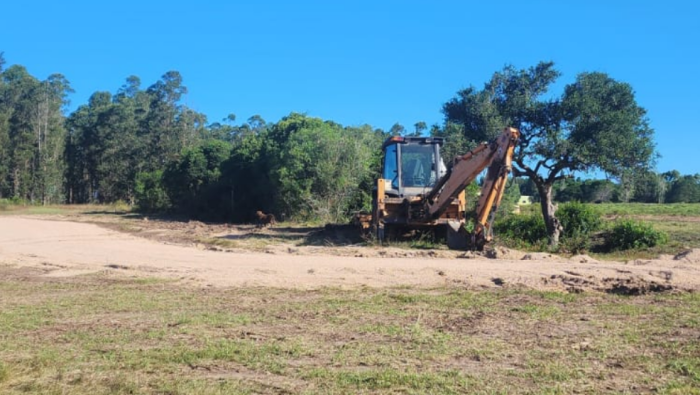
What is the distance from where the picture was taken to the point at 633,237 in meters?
16.8

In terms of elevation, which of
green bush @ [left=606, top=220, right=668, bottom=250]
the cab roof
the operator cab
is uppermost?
the cab roof

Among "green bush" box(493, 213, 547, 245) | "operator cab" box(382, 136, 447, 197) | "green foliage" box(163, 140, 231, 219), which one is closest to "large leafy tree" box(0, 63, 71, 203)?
"green foliage" box(163, 140, 231, 219)

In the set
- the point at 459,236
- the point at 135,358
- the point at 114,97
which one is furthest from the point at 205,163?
the point at 114,97

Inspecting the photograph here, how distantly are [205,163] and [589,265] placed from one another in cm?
3830

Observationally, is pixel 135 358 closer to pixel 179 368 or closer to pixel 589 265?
pixel 179 368

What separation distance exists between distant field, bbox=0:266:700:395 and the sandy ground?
35.7 inches

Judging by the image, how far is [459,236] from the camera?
16.2 metres

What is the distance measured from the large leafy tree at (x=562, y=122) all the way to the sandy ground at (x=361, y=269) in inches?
236

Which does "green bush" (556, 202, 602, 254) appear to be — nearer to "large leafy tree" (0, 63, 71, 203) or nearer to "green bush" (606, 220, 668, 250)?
"green bush" (606, 220, 668, 250)

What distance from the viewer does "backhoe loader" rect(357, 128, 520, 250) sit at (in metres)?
15.0

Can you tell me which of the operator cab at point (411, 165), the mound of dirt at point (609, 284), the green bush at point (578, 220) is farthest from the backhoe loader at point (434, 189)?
the mound of dirt at point (609, 284)

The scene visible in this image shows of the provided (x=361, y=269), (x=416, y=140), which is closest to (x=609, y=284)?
(x=361, y=269)

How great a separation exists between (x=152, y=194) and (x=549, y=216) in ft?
128

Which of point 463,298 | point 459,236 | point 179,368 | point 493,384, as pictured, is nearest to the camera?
point 493,384
